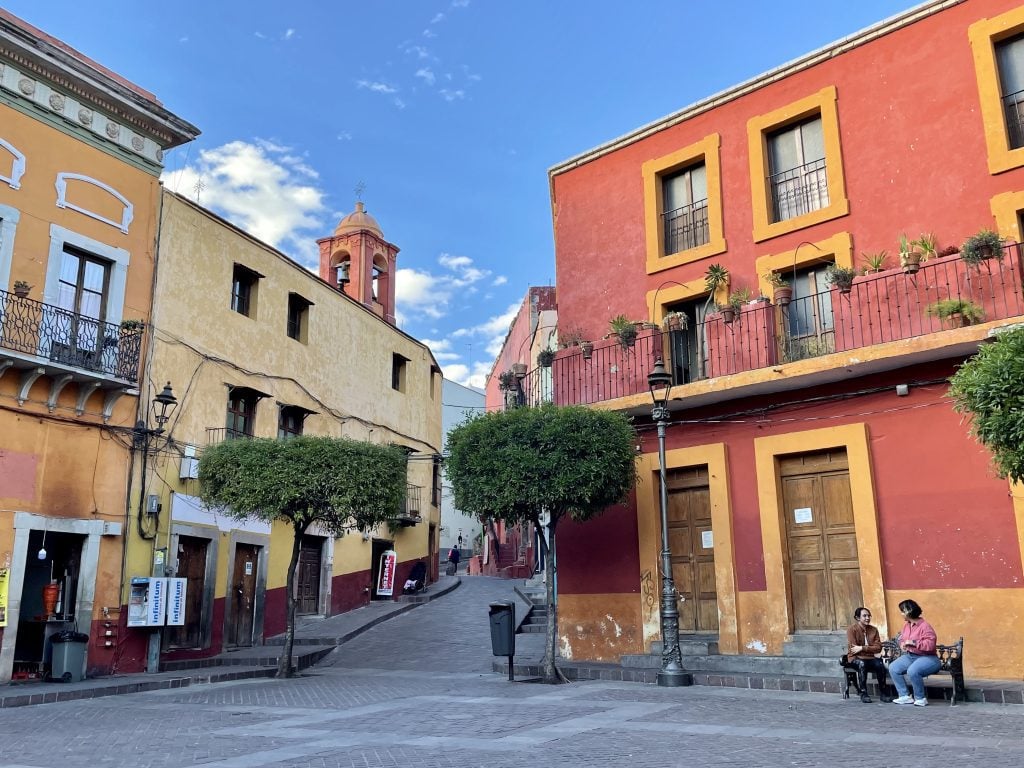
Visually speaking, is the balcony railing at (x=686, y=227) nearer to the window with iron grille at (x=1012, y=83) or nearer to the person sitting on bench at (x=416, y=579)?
the window with iron grille at (x=1012, y=83)

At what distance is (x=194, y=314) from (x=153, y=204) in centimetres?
227

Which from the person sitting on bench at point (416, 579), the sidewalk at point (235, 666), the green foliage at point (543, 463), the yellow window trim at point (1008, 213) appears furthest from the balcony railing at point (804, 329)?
the person sitting on bench at point (416, 579)

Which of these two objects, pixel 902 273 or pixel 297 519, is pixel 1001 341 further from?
pixel 297 519

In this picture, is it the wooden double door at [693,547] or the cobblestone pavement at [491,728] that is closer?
the cobblestone pavement at [491,728]

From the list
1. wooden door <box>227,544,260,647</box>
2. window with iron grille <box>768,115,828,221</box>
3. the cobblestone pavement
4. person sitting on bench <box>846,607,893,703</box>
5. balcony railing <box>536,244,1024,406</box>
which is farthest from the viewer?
wooden door <box>227,544,260,647</box>

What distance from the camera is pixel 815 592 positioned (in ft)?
42.2

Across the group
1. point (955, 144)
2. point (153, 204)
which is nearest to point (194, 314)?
point (153, 204)

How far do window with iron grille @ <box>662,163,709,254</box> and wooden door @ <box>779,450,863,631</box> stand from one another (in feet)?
14.3

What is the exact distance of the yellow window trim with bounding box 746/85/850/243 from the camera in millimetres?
13750

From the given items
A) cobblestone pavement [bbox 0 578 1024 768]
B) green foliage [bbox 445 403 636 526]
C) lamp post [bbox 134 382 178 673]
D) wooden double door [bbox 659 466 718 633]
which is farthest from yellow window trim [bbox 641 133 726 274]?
lamp post [bbox 134 382 178 673]

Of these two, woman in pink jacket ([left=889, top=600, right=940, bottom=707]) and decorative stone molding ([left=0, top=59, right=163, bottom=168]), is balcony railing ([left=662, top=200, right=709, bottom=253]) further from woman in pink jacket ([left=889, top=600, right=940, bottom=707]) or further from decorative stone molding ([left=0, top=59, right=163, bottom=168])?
decorative stone molding ([left=0, top=59, right=163, bottom=168])

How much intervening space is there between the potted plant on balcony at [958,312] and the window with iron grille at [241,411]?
13750mm

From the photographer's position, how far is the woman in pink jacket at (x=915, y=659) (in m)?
9.59

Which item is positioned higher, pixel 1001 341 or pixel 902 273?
pixel 902 273
